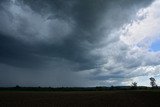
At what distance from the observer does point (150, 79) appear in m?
173
